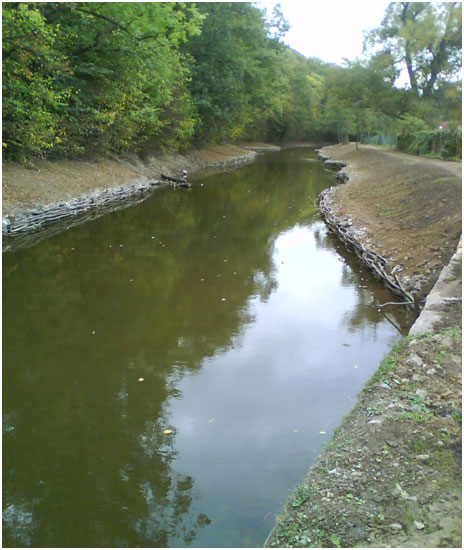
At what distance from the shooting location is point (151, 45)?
20141 millimetres

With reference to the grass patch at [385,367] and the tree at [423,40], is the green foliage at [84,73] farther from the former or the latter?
the tree at [423,40]

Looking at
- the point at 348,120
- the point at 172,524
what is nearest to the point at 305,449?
the point at 172,524

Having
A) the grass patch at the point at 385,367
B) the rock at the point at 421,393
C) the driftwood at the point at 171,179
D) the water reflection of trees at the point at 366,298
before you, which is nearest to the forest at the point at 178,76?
the driftwood at the point at 171,179

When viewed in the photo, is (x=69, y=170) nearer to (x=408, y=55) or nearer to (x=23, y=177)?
(x=23, y=177)

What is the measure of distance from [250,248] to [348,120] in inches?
2332

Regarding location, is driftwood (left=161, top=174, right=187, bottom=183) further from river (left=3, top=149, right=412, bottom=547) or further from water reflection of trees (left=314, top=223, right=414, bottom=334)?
water reflection of trees (left=314, top=223, right=414, bottom=334)

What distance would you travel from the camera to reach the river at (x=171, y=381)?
175 inches

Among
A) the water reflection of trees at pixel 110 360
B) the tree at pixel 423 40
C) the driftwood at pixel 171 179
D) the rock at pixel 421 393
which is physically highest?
the tree at pixel 423 40

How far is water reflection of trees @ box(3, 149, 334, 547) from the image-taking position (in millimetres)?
4402

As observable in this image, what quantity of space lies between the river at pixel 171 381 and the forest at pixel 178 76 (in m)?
6.48

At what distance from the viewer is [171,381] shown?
6.63 metres

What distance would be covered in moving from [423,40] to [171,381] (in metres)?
36.4

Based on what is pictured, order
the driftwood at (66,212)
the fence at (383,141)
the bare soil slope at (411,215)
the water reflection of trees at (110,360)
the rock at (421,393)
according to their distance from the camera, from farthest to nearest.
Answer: the fence at (383,141) < the driftwood at (66,212) < the bare soil slope at (411,215) < the rock at (421,393) < the water reflection of trees at (110,360)

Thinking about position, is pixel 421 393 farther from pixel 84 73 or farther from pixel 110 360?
pixel 84 73
